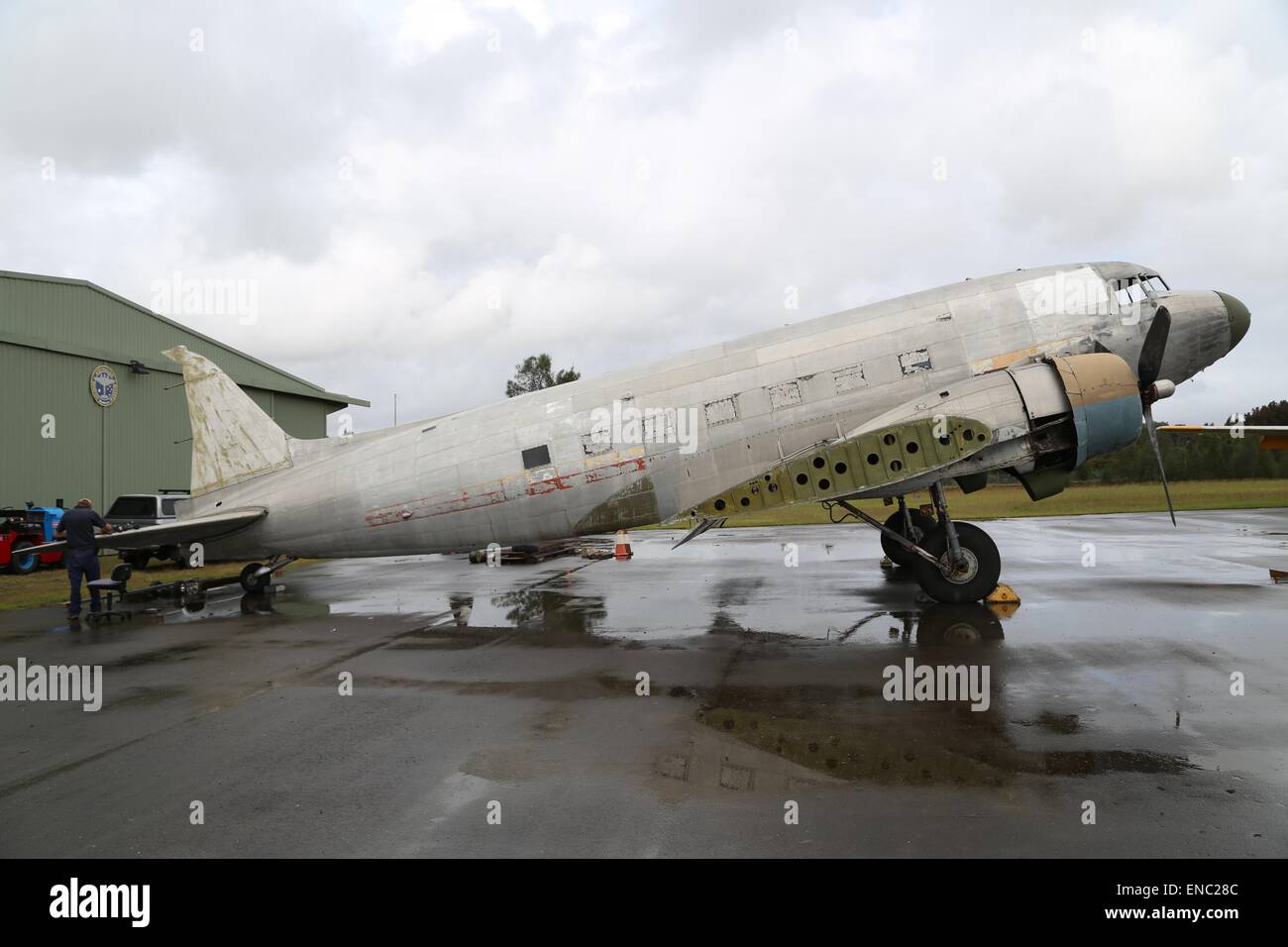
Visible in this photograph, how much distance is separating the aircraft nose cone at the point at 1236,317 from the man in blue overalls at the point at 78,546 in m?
19.9

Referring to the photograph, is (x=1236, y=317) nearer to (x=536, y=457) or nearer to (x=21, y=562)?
(x=536, y=457)

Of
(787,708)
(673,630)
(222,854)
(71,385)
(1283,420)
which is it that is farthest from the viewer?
(1283,420)

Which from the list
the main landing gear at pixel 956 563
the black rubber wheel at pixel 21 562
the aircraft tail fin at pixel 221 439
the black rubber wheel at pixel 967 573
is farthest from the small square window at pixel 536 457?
the black rubber wheel at pixel 21 562

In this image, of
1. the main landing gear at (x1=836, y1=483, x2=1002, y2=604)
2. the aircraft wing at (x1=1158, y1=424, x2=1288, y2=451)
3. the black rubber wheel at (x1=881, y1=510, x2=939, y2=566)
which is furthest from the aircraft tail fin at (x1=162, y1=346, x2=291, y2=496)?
the aircraft wing at (x1=1158, y1=424, x2=1288, y2=451)

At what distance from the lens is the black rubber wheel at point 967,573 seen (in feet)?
36.7

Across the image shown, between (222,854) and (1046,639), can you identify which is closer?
(222,854)

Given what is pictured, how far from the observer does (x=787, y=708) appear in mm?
6691

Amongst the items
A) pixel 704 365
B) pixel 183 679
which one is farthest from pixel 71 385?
pixel 704 365

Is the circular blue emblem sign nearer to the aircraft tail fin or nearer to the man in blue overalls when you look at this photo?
the aircraft tail fin

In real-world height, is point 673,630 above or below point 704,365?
below

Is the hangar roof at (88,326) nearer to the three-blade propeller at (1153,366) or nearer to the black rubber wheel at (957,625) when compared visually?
the black rubber wheel at (957,625)

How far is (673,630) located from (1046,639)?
5028mm
